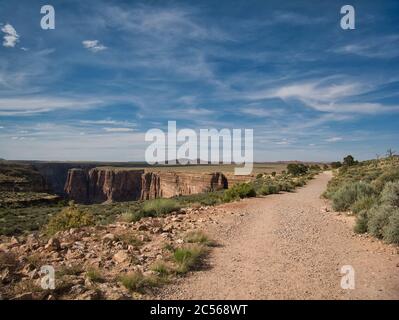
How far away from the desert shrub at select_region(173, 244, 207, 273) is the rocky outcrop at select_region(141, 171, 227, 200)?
42.3m

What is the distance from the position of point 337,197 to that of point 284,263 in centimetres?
951

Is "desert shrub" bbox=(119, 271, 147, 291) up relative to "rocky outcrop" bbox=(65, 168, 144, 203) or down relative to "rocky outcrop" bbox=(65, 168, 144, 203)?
up

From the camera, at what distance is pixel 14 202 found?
1644 inches

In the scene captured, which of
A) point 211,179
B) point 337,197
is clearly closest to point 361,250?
point 337,197

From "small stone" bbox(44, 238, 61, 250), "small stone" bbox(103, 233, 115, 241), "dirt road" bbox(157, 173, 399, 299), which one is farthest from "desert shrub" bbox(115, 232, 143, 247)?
"dirt road" bbox(157, 173, 399, 299)

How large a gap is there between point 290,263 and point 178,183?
61.0 m

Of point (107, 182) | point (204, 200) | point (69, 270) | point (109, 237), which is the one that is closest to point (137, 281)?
point (69, 270)

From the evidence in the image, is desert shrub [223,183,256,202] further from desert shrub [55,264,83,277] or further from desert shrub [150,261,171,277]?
desert shrub [55,264,83,277]

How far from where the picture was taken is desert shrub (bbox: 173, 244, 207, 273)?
24.9 ft

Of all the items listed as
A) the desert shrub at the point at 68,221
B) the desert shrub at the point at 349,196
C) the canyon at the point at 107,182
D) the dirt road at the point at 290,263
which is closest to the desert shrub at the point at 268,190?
the desert shrub at the point at 349,196

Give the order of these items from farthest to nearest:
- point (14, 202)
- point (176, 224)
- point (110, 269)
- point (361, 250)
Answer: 1. point (14, 202)
2. point (176, 224)
3. point (361, 250)
4. point (110, 269)

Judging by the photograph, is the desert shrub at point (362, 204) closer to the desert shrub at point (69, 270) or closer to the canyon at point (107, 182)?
the desert shrub at point (69, 270)
